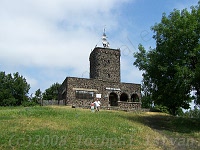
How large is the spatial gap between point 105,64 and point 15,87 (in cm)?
2799

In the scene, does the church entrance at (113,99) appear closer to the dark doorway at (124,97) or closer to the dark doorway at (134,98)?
the dark doorway at (124,97)

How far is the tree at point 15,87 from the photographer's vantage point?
6875cm

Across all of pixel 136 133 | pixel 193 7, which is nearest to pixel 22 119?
pixel 136 133

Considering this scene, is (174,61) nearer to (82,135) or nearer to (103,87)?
(82,135)

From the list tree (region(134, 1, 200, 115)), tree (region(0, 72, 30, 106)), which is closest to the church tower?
tree (region(134, 1, 200, 115))

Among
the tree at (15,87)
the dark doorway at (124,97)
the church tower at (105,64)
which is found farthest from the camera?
the tree at (15,87)

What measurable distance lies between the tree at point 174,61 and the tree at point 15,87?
1837 inches

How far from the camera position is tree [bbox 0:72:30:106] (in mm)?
68750

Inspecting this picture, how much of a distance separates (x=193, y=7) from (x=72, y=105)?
23.1 meters

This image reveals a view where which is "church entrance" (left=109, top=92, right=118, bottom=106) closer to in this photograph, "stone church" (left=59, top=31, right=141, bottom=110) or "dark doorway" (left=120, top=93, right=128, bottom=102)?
"stone church" (left=59, top=31, right=141, bottom=110)

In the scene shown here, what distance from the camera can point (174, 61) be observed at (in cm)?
2575

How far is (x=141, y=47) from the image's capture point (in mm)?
30094

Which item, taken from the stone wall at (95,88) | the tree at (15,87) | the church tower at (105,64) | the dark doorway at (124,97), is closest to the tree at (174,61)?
the stone wall at (95,88)

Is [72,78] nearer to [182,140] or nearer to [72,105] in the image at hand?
[72,105]
